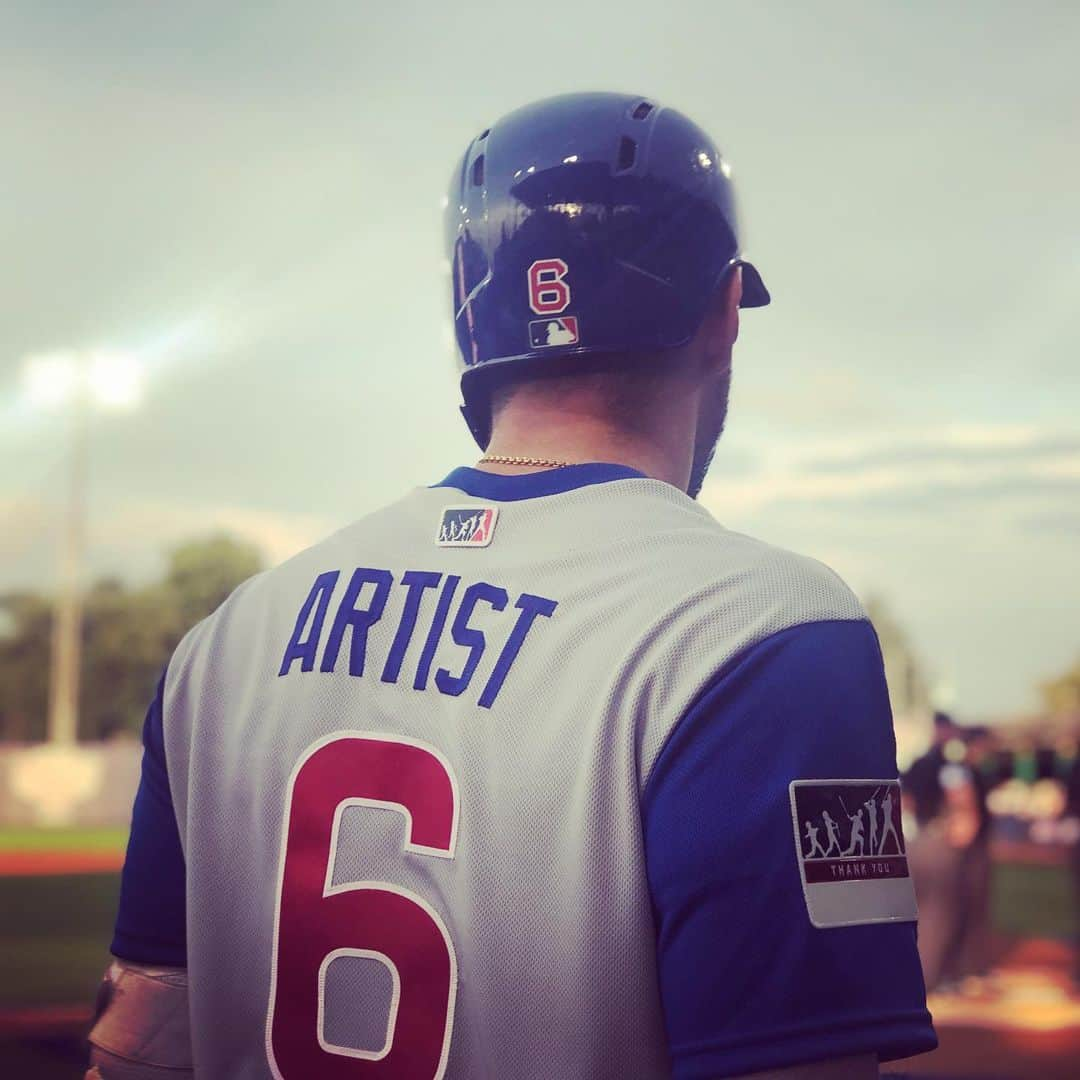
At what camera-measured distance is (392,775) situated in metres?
1.41

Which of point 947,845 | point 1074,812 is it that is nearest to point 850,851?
point 947,845

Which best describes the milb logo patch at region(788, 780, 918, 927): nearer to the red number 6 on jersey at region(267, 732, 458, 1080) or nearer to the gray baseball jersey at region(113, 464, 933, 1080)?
the gray baseball jersey at region(113, 464, 933, 1080)

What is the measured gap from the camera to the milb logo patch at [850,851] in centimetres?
125

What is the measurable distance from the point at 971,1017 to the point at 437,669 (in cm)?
818

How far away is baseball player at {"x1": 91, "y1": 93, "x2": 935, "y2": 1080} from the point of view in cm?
124

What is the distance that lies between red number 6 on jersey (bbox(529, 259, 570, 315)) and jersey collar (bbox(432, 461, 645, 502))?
236 mm

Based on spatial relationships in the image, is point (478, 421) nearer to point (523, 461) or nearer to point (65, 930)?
point (523, 461)

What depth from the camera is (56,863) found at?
20141 mm

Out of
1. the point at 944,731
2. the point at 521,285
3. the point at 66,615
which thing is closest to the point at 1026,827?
the point at 944,731

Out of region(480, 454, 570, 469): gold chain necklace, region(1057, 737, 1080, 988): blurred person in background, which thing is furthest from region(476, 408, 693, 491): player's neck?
region(1057, 737, 1080, 988): blurred person in background

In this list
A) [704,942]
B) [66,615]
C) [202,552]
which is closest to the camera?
[704,942]

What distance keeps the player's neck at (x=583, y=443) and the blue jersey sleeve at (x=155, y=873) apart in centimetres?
49

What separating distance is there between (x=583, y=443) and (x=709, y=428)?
0.93 feet

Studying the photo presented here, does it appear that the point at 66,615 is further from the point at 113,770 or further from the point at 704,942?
the point at 704,942
